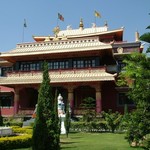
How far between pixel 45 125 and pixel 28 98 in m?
20.7

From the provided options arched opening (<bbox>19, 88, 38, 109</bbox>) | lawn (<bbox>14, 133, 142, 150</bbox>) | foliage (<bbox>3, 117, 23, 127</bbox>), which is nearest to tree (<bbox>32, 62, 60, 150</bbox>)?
lawn (<bbox>14, 133, 142, 150</bbox>)

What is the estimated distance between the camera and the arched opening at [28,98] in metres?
29.6

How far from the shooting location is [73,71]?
2686 centimetres

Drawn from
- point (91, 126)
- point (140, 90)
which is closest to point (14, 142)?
point (140, 90)

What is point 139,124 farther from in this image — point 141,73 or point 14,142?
point 14,142

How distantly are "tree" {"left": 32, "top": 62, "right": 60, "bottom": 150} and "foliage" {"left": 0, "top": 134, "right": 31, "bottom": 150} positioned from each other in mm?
2791

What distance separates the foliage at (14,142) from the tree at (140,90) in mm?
6469

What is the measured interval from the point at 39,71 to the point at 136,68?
22305 millimetres

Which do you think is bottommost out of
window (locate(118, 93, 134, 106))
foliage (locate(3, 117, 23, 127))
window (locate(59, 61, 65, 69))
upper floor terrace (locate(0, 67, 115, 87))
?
foliage (locate(3, 117, 23, 127))

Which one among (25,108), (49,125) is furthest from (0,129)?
(25,108)

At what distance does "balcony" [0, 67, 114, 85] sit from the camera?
25.3 metres

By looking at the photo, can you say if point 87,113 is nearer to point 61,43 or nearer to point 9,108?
point 61,43

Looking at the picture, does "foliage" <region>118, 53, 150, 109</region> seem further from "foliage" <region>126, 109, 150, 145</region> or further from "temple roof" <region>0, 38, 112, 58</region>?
"temple roof" <region>0, 38, 112, 58</region>

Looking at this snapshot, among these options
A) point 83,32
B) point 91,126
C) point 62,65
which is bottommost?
point 91,126
